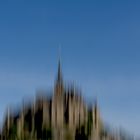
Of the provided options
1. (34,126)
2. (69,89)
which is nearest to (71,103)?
(69,89)

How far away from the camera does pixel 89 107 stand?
97.1 meters

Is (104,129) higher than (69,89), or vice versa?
(69,89)

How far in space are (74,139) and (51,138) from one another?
3829 mm

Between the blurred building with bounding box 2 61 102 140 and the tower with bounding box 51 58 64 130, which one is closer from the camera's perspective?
the blurred building with bounding box 2 61 102 140

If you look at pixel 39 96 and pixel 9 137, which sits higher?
pixel 39 96

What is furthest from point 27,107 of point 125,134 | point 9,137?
point 125,134

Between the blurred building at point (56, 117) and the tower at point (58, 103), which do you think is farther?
the tower at point (58, 103)

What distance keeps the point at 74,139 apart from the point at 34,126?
6.83 meters

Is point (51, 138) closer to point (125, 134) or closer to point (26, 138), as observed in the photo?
point (26, 138)

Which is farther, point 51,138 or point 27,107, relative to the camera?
point 27,107

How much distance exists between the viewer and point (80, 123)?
308 ft

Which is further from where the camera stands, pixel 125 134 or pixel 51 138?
pixel 125 134

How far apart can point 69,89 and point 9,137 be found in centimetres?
1452

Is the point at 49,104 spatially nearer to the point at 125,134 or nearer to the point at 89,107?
the point at 89,107
